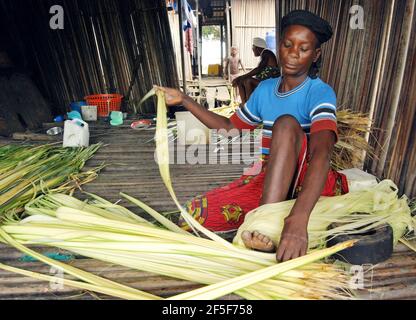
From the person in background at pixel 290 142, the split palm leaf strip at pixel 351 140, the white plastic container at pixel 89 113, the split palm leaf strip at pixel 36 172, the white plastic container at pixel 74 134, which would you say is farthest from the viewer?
the white plastic container at pixel 89 113

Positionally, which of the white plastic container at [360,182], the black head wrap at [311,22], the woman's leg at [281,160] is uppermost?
the black head wrap at [311,22]

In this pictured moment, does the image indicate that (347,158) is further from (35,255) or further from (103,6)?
(103,6)

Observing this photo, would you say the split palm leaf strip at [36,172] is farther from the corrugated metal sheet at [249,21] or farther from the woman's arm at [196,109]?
the corrugated metal sheet at [249,21]

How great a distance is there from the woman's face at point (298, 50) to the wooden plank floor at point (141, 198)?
943 mm

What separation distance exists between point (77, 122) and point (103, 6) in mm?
2695

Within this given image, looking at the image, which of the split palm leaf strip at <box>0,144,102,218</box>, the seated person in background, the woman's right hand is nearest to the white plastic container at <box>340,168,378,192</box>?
the woman's right hand

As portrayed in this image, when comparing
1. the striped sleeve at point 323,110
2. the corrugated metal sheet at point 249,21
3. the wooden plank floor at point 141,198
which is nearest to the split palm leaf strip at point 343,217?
the wooden plank floor at point 141,198

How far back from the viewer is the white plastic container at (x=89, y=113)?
15.7 ft

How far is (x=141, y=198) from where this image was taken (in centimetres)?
240

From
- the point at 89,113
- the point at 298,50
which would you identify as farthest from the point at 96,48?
the point at 298,50

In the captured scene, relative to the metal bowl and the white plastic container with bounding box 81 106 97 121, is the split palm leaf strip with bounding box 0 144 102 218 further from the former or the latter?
the white plastic container with bounding box 81 106 97 121

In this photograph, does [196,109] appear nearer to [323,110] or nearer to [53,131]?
[323,110]
